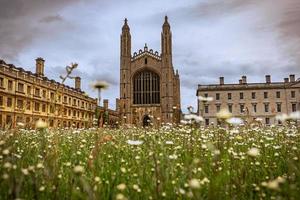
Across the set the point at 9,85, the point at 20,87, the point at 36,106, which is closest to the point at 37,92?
the point at 36,106

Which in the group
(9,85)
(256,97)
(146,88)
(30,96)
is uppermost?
(146,88)

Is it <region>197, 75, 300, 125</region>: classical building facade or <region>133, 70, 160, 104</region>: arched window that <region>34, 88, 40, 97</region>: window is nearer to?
<region>133, 70, 160, 104</region>: arched window

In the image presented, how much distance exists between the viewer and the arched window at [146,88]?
5838 cm

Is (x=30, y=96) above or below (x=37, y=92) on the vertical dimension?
below

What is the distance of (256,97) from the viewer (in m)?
59.5

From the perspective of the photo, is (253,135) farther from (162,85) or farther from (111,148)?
(162,85)

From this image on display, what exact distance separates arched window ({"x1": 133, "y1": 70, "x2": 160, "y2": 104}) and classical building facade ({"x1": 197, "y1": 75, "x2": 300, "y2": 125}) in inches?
Result: 374

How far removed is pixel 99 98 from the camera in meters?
3.07

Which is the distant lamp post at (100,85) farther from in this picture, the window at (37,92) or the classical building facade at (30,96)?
the window at (37,92)

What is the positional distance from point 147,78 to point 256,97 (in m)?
22.8

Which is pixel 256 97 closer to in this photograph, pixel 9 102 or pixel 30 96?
pixel 30 96

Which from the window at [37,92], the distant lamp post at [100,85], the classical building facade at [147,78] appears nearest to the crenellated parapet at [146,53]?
the classical building facade at [147,78]

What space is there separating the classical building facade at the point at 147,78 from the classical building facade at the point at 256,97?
8193 mm

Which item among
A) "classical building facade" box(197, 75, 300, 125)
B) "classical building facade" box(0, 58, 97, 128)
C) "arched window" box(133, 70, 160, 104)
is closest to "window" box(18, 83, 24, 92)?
"classical building facade" box(0, 58, 97, 128)
